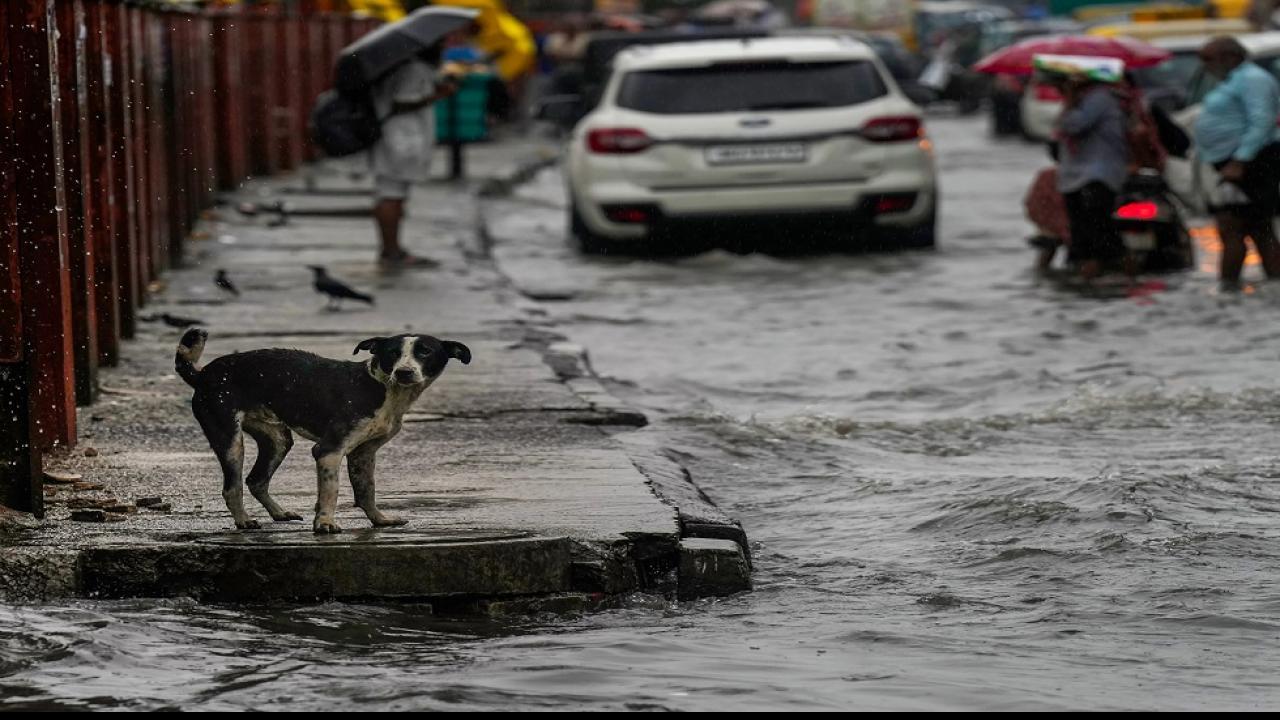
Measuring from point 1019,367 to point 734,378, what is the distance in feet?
4.59

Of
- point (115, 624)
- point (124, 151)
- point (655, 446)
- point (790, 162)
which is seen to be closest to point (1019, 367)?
point (655, 446)

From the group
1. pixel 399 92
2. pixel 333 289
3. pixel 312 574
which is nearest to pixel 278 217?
pixel 399 92

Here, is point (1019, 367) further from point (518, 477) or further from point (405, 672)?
point (405, 672)

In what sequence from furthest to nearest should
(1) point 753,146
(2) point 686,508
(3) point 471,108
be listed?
(3) point 471,108 < (1) point 753,146 < (2) point 686,508

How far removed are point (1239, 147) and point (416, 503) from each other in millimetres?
8812

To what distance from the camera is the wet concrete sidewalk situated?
661 centimetres

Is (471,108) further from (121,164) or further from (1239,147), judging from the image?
(121,164)

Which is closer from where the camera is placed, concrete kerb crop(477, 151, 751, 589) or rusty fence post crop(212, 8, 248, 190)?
concrete kerb crop(477, 151, 751, 589)

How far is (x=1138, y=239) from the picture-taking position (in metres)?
16.0

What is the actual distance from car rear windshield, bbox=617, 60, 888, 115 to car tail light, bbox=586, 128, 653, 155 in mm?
242

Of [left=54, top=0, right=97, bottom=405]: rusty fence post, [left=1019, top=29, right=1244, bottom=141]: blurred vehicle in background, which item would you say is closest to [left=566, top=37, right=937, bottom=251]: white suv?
[left=1019, top=29, right=1244, bottom=141]: blurred vehicle in background

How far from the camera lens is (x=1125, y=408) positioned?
10.5 meters

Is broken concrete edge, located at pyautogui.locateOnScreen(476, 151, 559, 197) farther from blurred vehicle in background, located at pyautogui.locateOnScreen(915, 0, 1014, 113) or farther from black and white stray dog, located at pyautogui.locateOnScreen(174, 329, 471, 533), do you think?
black and white stray dog, located at pyautogui.locateOnScreen(174, 329, 471, 533)

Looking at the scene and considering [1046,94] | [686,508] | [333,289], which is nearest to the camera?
[686,508]
